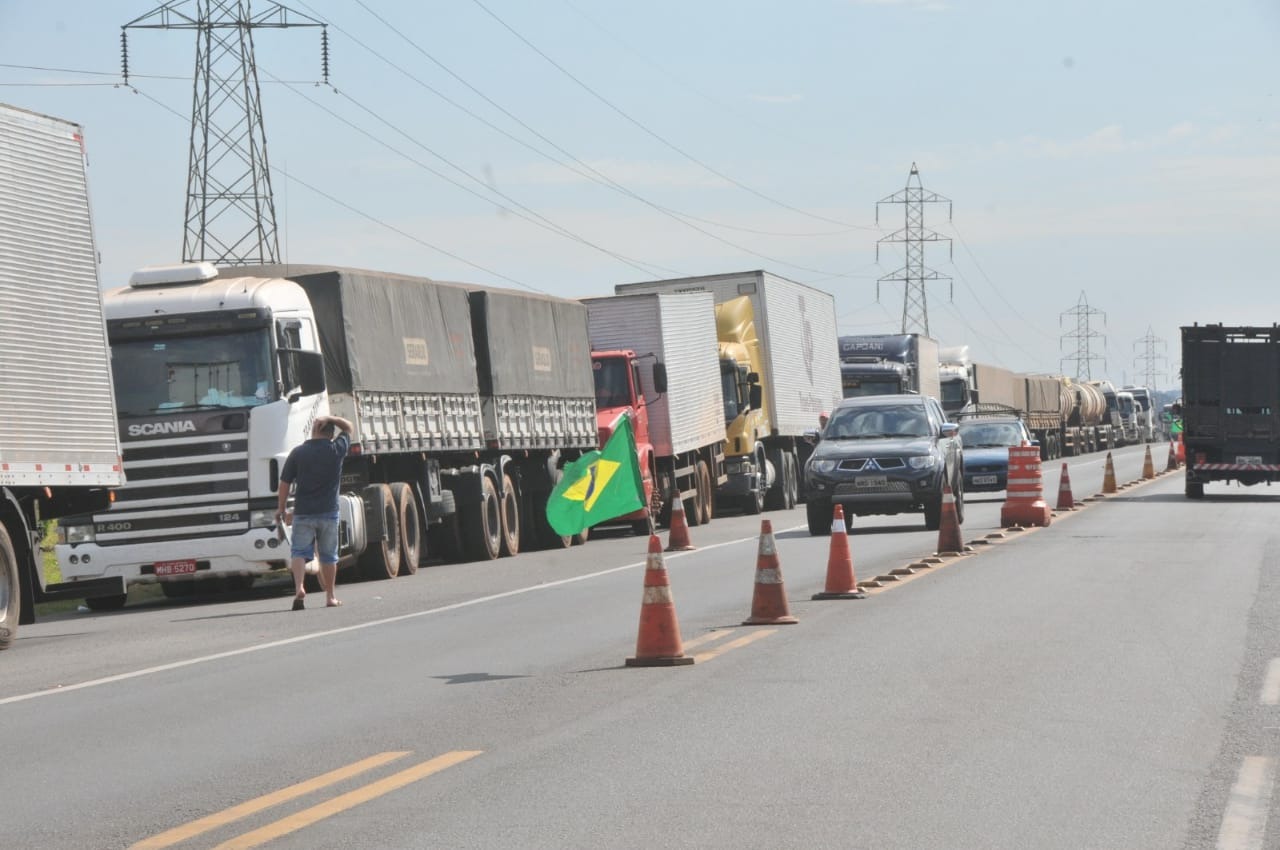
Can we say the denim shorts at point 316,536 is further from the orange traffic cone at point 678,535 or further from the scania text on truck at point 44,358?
the orange traffic cone at point 678,535

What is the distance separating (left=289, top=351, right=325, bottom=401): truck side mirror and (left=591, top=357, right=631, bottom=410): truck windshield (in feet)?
39.2

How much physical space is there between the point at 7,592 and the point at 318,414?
18.6 ft

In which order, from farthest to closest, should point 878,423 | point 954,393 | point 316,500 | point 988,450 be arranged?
1. point 954,393
2. point 988,450
3. point 878,423
4. point 316,500

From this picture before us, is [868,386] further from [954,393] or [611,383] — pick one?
[611,383]

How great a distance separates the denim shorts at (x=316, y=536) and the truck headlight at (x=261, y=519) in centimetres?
178

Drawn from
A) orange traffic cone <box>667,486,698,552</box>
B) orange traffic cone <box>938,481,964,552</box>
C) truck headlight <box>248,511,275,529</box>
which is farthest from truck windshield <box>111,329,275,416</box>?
orange traffic cone <box>938,481,964,552</box>

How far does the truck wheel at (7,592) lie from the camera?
50.8 ft

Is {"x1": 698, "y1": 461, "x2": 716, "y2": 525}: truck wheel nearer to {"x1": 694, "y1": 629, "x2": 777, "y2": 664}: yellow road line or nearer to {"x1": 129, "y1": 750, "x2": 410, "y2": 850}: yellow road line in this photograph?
{"x1": 694, "y1": 629, "x2": 777, "y2": 664}: yellow road line

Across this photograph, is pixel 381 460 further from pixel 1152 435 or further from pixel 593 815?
pixel 1152 435

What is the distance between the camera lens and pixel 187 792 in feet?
26.2

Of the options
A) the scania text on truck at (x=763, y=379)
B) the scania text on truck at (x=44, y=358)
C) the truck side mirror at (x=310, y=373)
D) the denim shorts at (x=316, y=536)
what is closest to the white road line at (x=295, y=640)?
the denim shorts at (x=316, y=536)

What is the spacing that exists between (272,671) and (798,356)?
29.0 meters

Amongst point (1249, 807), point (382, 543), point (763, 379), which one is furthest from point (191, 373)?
point (763, 379)

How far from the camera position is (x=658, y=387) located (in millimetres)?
30391
